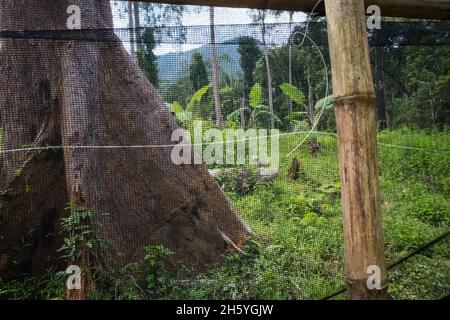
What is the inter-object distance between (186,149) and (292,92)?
3.42 ft

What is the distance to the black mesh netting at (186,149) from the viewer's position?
240cm

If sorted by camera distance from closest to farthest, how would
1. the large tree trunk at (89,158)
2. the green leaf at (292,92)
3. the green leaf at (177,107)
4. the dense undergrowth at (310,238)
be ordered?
the dense undergrowth at (310,238) → the large tree trunk at (89,158) → the green leaf at (177,107) → the green leaf at (292,92)

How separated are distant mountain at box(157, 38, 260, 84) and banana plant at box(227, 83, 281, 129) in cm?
22

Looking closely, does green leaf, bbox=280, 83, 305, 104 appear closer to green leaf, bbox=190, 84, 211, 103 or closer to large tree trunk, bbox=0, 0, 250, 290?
green leaf, bbox=190, 84, 211, 103

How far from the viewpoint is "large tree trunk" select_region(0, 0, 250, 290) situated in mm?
2527

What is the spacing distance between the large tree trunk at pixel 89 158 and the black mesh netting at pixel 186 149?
0.4 inches

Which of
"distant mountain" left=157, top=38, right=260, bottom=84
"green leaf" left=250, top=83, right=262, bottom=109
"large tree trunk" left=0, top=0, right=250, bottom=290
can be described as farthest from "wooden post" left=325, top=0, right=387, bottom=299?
"large tree trunk" left=0, top=0, right=250, bottom=290

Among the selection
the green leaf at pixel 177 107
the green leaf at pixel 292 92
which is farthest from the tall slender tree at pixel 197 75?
the green leaf at pixel 292 92

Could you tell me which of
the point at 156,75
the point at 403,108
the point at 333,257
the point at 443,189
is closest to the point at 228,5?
the point at 156,75

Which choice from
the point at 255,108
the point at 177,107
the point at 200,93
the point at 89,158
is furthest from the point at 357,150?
the point at 89,158

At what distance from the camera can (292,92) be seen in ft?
9.20

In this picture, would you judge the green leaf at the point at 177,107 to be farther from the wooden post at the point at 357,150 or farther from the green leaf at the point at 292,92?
the wooden post at the point at 357,150

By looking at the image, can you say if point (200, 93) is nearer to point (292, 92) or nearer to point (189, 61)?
point (189, 61)

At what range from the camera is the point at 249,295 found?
2.35 m
